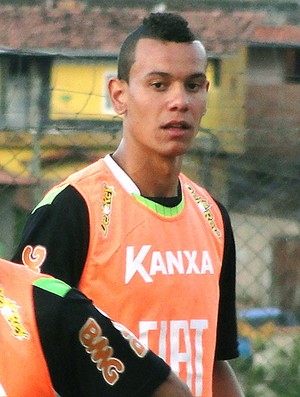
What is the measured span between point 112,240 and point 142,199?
0.66 ft

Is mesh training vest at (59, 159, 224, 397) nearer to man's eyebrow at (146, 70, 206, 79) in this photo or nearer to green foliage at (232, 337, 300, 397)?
man's eyebrow at (146, 70, 206, 79)

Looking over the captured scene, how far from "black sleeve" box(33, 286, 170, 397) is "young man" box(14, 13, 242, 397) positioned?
1.04 m

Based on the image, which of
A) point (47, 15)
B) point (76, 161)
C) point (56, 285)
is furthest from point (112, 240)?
point (47, 15)

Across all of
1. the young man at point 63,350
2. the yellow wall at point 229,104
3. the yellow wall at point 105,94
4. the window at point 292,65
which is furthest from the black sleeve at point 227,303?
the window at point 292,65

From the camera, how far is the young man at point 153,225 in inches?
131

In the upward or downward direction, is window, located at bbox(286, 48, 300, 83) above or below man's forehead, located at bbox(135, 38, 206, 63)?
above

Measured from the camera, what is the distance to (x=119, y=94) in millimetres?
3627

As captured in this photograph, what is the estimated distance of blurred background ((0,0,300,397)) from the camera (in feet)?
17.1

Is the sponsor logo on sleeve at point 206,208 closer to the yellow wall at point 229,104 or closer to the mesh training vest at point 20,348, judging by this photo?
the mesh training vest at point 20,348

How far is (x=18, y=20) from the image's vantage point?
5.88 m

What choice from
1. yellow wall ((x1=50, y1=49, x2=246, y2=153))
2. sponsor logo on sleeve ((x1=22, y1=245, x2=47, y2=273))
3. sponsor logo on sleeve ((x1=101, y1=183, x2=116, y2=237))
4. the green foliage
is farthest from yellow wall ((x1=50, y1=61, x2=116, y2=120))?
sponsor logo on sleeve ((x1=22, y1=245, x2=47, y2=273))

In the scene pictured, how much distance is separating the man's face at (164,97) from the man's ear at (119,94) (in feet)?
0.07

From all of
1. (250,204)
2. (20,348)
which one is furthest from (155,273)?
(250,204)

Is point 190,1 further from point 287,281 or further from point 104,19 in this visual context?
point 287,281
